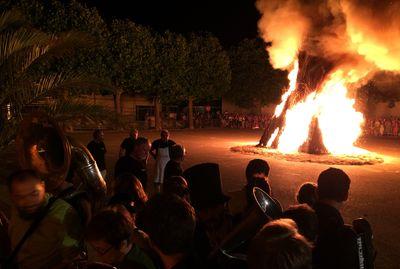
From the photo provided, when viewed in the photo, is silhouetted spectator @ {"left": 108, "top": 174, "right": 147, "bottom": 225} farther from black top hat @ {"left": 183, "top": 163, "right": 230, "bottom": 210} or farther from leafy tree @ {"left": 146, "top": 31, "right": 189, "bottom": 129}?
leafy tree @ {"left": 146, "top": 31, "right": 189, "bottom": 129}

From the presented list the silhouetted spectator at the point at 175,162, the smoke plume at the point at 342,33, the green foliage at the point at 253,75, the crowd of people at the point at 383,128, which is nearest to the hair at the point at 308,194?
the silhouetted spectator at the point at 175,162

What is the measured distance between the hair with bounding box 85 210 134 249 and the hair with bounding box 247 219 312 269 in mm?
931

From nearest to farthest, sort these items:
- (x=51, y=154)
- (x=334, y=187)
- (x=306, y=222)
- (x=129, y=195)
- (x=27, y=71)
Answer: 1. (x=306, y=222)
2. (x=334, y=187)
3. (x=129, y=195)
4. (x=51, y=154)
5. (x=27, y=71)

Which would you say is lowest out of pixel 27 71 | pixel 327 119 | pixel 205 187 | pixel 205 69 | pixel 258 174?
pixel 258 174

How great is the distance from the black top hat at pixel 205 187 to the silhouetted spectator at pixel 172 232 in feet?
2.03

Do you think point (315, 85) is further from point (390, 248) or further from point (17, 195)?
point (17, 195)

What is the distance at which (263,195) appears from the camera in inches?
105

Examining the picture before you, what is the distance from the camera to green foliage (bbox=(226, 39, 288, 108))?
38438 mm

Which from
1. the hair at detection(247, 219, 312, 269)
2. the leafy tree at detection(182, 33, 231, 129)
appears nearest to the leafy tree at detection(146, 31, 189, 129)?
the leafy tree at detection(182, 33, 231, 129)

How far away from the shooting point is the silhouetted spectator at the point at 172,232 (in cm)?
200

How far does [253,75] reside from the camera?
38.4 meters

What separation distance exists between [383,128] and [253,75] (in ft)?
44.3

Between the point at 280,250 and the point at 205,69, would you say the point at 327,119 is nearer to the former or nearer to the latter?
the point at 205,69

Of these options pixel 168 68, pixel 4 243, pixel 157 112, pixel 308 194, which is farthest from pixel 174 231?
pixel 157 112
